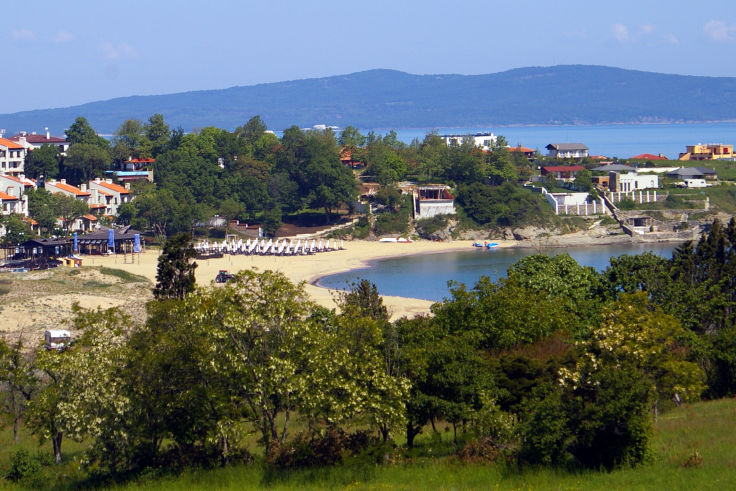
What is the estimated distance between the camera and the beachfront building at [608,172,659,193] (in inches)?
2832

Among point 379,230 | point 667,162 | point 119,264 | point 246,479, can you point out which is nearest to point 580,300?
point 246,479

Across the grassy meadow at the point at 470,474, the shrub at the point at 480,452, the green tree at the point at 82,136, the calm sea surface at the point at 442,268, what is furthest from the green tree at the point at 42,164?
the shrub at the point at 480,452

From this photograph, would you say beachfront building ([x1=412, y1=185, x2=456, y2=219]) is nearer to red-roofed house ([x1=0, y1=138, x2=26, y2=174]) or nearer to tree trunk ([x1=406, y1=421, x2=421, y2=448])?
red-roofed house ([x1=0, y1=138, x2=26, y2=174])

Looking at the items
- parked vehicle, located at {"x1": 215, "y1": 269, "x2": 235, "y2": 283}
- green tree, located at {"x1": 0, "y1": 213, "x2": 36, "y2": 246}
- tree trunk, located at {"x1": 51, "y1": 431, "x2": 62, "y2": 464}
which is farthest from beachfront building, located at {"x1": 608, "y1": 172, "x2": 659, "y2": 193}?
tree trunk, located at {"x1": 51, "y1": 431, "x2": 62, "y2": 464}

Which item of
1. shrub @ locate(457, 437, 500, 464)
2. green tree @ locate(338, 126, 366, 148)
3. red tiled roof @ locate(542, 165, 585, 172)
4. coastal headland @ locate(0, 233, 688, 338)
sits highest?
green tree @ locate(338, 126, 366, 148)

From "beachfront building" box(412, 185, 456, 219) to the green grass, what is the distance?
27497mm

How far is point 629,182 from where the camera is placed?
72.4m

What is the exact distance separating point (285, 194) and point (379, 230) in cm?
825

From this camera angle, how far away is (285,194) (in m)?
69.6

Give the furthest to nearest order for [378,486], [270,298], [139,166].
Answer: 1. [139,166]
2. [270,298]
3. [378,486]

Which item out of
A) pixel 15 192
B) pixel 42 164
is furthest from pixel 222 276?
pixel 42 164

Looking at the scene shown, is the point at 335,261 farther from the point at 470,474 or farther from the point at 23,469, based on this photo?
the point at 470,474

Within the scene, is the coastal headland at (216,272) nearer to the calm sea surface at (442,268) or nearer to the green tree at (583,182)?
the calm sea surface at (442,268)

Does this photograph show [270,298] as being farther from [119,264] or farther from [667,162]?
[667,162]
